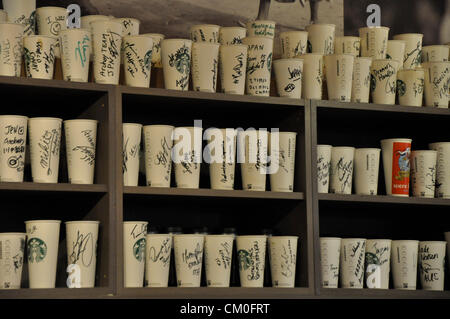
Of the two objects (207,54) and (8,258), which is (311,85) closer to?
(207,54)

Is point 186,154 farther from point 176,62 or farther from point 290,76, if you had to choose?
point 290,76

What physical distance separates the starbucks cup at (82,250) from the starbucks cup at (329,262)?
697mm

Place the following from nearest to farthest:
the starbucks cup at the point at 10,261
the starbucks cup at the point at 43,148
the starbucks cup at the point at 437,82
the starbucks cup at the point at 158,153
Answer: the starbucks cup at the point at 10,261 → the starbucks cup at the point at 43,148 → the starbucks cup at the point at 158,153 → the starbucks cup at the point at 437,82

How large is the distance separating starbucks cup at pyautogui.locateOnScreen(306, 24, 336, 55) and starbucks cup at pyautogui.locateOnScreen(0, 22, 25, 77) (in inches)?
36.6

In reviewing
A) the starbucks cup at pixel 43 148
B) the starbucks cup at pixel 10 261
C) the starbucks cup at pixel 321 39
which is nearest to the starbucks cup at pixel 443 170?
the starbucks cup at pixel 321 39

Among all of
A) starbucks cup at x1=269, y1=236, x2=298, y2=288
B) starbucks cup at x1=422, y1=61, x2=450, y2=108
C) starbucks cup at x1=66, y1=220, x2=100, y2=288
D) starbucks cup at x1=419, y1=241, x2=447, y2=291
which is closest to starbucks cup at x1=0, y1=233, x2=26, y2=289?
starbucks cup at x1=66, y1=220, x2=100, y2=288

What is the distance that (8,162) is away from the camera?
2342 millimetres

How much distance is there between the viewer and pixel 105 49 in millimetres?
2459

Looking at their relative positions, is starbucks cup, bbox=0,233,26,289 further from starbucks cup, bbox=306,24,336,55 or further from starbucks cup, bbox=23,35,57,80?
starbucks cup, bbox=306,24,336,55

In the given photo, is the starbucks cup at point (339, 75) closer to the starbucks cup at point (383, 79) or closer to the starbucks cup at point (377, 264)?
the starbucks cup at point (383, 79)

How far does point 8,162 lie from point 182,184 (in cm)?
50

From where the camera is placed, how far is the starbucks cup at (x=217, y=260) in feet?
8.23

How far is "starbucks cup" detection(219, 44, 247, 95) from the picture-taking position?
102 inches
